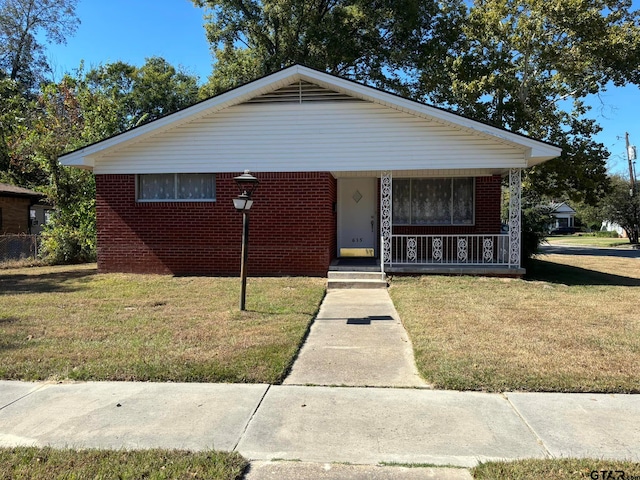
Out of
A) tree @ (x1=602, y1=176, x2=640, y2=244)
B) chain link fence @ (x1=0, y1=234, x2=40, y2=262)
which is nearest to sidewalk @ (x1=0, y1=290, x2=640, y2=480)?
chain link fence @ (x1=0, y1=234, x2=40, y2=262)

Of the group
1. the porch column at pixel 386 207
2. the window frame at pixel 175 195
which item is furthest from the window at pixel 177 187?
the porch column at pixel 386 207

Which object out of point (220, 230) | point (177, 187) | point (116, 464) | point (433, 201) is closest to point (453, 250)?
point (433, 201)

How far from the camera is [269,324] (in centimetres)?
668

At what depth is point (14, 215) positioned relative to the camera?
22.4 metres

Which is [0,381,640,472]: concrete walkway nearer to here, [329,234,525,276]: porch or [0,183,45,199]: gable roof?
[329,234,525,276]: porch

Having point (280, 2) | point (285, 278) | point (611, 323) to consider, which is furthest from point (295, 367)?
point (280, 2)

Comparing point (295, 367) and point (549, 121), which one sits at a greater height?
point (549, 121)

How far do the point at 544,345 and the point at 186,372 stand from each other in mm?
4217

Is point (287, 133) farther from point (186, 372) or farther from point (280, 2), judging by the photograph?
point (280, 2)

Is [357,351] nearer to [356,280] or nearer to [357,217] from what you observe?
[356,280]

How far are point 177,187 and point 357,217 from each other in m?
5.20

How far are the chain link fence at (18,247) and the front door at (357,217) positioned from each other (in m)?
11.9

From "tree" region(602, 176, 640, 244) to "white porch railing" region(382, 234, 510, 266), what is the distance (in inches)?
1187

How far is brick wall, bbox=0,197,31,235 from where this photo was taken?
21.7 metres
